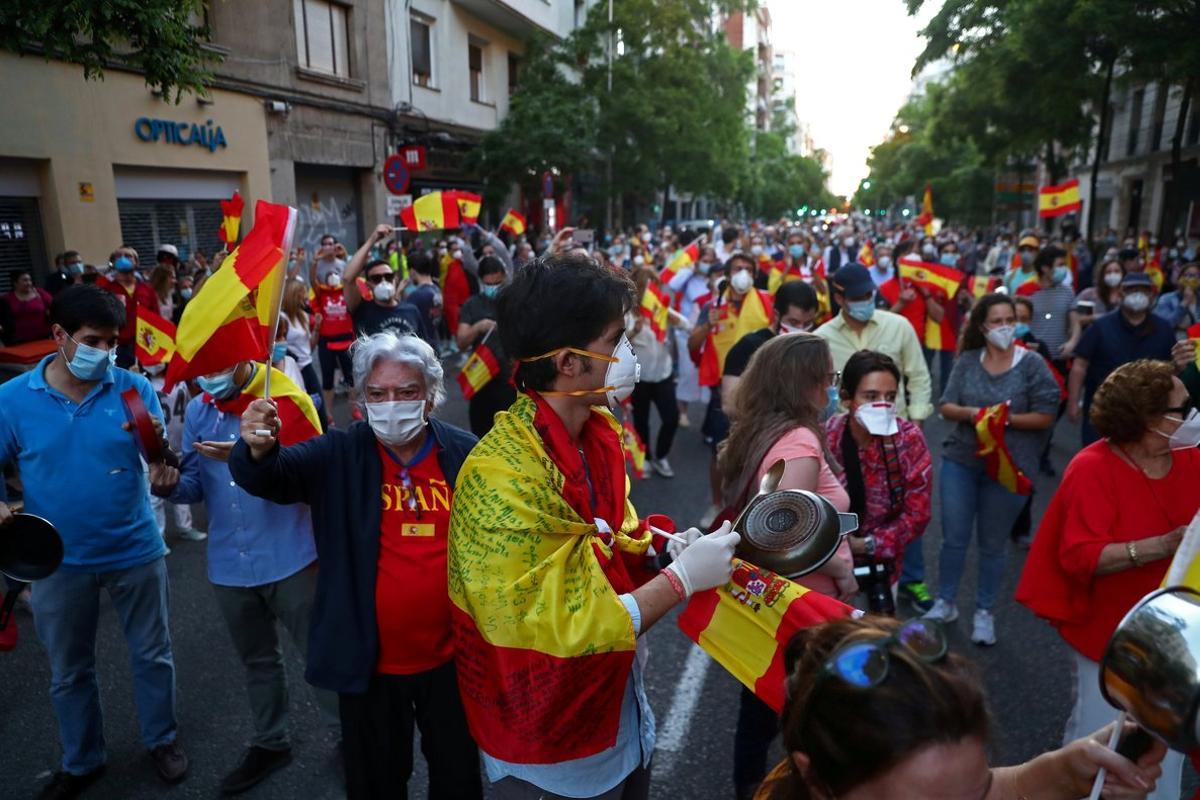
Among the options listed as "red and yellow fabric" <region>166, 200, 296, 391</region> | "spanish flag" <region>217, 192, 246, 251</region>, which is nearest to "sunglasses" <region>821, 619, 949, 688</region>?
"red and yellow fabric" <region>166, 200, 296, 391</region>

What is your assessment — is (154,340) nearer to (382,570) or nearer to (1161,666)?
(382,570)

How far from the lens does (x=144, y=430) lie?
10.2ft

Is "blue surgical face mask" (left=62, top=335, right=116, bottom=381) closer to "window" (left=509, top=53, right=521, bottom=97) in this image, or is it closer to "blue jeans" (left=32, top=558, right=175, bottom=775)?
"blue jeans" (left=32, top=558, right=175, bottom=775)

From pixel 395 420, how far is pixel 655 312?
187 inches

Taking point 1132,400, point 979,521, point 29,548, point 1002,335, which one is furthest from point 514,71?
point 1132,400

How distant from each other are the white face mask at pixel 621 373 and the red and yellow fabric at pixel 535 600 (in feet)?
0.72

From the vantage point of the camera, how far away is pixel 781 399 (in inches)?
117

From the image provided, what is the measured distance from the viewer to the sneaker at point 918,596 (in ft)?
15.7

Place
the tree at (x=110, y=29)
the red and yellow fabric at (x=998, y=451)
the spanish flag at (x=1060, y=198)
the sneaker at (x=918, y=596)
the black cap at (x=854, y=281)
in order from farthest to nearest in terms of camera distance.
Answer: the spanish flag at (x=1060, y=198) < the tree at (x=110, y=29) < the black cap at (x=854, y=281) < the sneaker at (x=918, y=596) < the red and yellow fabric at (x=998, y=451)

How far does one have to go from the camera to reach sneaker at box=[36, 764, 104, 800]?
323 cm

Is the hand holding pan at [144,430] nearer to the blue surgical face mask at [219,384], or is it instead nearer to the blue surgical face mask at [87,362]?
the blue surgical face mask at [87,362]

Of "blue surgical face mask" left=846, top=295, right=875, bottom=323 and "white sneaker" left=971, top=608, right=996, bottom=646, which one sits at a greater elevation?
"blue surgical face mask" left=846, top=295, right=875, bottom=323

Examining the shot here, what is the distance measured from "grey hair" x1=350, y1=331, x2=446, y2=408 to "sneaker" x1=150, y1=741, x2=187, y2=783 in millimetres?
1826

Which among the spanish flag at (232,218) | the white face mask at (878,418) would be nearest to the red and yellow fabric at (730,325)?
the white face mask at (878,418)
